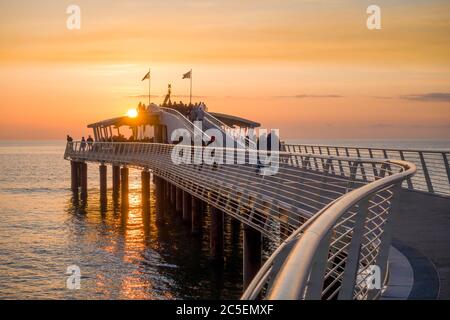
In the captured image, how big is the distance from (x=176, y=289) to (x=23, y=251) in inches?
403

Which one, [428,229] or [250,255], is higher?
[428,229]

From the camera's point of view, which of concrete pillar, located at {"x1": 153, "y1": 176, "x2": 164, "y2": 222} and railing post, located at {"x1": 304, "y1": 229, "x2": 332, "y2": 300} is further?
concrete pillar, located at {"x1": 153, "y1": 176, "x2": 164, "y2": 222}

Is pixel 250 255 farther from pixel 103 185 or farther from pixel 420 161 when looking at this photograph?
pixel 103 185

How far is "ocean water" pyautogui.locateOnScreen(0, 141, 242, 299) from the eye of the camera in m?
20.1

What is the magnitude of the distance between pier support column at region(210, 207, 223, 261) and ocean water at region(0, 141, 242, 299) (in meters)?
0.39

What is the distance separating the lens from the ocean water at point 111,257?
2008cm

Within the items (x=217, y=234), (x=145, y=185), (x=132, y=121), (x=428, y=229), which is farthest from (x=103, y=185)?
(x=428, y=229)

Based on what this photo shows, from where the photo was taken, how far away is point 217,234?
2311cm

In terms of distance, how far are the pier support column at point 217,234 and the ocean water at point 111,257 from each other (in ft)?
1.27

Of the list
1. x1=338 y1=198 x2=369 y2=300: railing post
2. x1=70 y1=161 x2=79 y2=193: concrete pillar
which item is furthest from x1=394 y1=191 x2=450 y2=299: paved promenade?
x1=70 y1=161 x2=79 y2=193: concrete pillar

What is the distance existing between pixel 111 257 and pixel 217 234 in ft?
14.9

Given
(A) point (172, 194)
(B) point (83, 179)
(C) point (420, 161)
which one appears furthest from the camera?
(B) point (83, 179)

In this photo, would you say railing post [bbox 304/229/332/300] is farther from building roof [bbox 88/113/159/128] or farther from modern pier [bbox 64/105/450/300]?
building roof [bbox 88/113/159/128]
